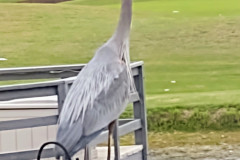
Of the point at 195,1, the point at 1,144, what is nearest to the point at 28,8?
the point at 195,1

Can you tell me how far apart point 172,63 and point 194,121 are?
7027mm

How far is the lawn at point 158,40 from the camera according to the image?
47.4ft

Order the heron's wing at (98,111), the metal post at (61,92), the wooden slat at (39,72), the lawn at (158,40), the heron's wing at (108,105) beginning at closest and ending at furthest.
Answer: the heron's wing at (98,111), the heron's wing at (108,105), the metal post at (61,92), the wooden slat at (39,72), the lawn at (158,40)

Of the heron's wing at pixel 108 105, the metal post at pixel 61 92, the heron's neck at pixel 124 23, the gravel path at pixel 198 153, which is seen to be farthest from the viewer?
the gravel path at pixel 198 153

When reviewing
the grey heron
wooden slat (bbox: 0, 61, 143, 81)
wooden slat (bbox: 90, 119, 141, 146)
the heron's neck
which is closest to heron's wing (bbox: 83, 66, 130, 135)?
the grey heron

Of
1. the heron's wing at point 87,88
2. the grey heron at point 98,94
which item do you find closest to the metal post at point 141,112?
the grey heron at point 98,94

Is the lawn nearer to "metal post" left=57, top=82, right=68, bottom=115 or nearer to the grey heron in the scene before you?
"metal post" left=57, top=82, right=68, bottom=115

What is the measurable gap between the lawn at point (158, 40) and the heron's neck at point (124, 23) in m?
7.65

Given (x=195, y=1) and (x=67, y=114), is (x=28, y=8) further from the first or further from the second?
(x=67, y=114)

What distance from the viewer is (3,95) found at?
4770mm

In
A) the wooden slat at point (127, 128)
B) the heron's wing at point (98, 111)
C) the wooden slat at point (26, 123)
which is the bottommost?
the wooden slat at point (127, 128)

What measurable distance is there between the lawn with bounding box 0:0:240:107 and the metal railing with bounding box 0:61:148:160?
517cm

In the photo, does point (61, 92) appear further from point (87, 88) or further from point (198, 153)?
point (198, 153)

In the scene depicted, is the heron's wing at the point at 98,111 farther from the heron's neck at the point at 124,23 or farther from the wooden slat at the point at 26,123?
the wooden slat at the point at 26,123
